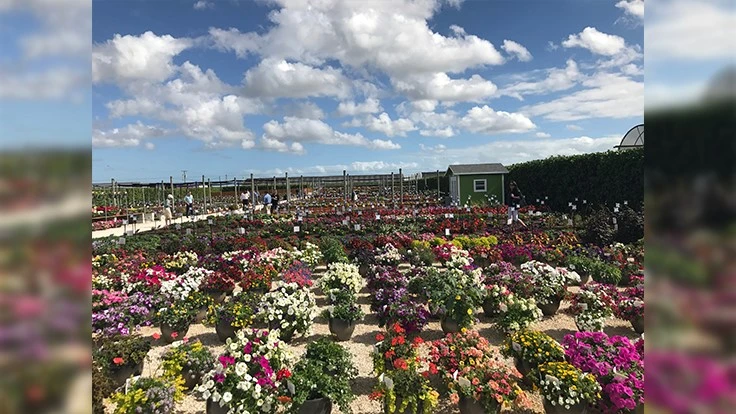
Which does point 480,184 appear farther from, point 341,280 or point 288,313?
point 288,313

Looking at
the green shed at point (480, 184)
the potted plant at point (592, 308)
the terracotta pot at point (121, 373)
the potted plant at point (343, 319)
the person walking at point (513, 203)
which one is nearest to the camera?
the terracotta pot at point (121, 373)

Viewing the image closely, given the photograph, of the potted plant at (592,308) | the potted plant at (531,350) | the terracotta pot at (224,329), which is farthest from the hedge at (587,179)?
the terracotta pot at (224,329)

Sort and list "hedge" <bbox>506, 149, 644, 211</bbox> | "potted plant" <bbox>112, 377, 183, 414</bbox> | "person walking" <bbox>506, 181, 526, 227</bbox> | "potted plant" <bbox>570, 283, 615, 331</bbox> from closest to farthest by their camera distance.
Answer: "potted plant" <bbox>112, 377, 183, 414</bbox>
"potted plant" <bbox>570, 283, 615, 331</bbox>
"person walking" <bbox>506, 181, 526, 227</bbox>
"hedge" <bbox>506, 149, 644, 211</bbox>

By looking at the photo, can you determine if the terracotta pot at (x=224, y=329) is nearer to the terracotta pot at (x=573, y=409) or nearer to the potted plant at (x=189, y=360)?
the potted plant at (x=189, y=360)

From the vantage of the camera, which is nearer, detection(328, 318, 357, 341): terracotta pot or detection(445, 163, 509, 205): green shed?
detection(328, 318, 357, 341): terracotta pot

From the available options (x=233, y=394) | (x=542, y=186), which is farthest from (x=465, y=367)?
(x=542, y=186)

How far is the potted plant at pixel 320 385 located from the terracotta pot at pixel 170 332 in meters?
2.74

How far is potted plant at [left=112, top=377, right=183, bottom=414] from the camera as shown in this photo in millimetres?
3605

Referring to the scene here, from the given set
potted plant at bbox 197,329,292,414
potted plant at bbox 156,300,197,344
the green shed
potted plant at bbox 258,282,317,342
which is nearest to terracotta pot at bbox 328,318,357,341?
potted plant at bbox 258,282,317,342

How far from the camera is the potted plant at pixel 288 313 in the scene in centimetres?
587

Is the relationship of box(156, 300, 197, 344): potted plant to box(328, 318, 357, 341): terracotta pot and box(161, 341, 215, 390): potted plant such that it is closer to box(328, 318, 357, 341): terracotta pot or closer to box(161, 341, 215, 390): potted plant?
box(161, 341, 215, 390): potted plant

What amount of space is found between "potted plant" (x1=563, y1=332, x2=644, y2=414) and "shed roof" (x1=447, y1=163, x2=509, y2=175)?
76.3ft

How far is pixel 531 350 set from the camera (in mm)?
4652
